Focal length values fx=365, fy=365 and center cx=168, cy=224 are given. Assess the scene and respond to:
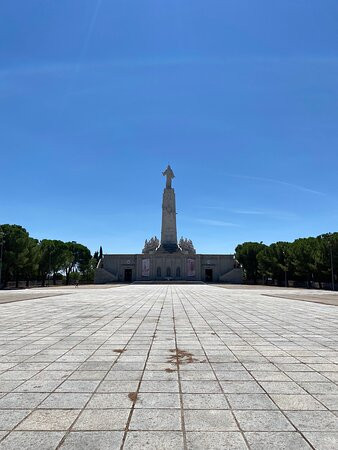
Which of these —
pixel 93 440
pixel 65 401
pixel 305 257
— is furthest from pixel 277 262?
pixel 93 440

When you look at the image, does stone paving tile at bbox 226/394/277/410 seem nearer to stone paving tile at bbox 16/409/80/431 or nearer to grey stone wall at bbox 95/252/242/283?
stone paving tile at bbox 16/409/80/431

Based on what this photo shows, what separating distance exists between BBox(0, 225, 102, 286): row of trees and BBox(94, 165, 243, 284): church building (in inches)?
334

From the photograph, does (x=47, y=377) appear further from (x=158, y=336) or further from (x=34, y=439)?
(x=158, y=336)

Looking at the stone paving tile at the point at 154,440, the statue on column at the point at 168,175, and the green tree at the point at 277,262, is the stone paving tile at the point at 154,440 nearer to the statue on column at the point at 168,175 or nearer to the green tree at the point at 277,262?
the green tree at the point at 277,262

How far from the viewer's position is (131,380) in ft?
19.5

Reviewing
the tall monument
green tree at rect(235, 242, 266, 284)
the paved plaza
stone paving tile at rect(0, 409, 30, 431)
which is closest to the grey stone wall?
green tree at rect(235, 242, 266, 284)

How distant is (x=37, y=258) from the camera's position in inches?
2202

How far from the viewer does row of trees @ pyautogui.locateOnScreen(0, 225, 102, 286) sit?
164 ft

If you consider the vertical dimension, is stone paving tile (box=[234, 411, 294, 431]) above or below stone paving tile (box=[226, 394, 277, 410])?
below

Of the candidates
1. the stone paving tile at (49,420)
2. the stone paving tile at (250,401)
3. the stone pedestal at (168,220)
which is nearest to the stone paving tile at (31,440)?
the stone paving tile at (49,420)

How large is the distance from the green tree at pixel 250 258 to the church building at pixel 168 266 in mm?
1923

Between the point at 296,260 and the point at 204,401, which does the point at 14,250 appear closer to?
the point at 296,260

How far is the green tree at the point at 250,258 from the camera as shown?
7359 centimetres

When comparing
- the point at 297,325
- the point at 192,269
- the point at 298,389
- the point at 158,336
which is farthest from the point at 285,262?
the point at 298,389
